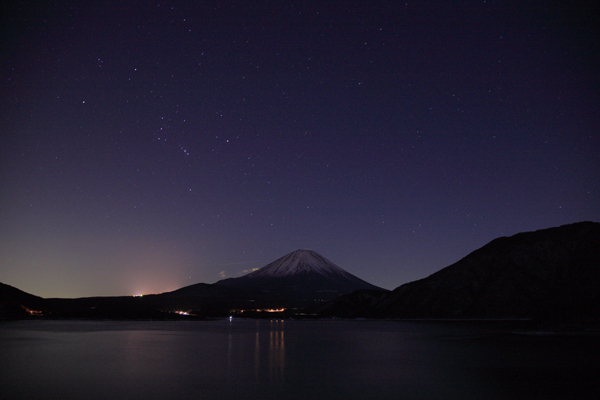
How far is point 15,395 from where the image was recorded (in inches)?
851

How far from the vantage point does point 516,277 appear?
149 meters

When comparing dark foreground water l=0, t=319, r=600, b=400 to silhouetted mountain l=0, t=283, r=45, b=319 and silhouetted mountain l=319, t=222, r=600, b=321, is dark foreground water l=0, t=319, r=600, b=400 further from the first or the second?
silhouetted mountain l=0, t=283, r=45, b=319

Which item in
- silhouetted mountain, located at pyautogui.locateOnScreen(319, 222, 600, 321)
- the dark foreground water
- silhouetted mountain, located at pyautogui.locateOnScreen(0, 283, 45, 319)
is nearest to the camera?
the dark foreground water

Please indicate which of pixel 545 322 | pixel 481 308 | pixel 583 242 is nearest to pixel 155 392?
pixel 545 322

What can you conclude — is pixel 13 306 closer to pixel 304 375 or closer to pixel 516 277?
pixel 516 277

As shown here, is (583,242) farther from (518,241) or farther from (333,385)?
(333,385)

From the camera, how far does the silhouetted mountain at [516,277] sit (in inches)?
5172

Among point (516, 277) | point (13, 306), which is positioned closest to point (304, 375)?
point (516, 277)

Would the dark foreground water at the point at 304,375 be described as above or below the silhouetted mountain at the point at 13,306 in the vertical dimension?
below

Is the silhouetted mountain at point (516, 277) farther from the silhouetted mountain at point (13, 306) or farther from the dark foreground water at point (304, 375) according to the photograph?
Result: the silhouetted mountain at point (13, 306)

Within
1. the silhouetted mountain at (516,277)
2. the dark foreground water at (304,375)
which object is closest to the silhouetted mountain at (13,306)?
the silhouetted mountain at (516,277)

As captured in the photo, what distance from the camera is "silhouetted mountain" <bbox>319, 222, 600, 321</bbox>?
13138 cm

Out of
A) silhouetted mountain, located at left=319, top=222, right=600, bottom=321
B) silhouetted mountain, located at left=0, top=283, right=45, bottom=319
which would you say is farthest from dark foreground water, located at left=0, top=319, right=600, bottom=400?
silhouetted mountain, located at left=0, top=283, right=45, bottom=319

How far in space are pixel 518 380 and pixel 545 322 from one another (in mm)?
52546
